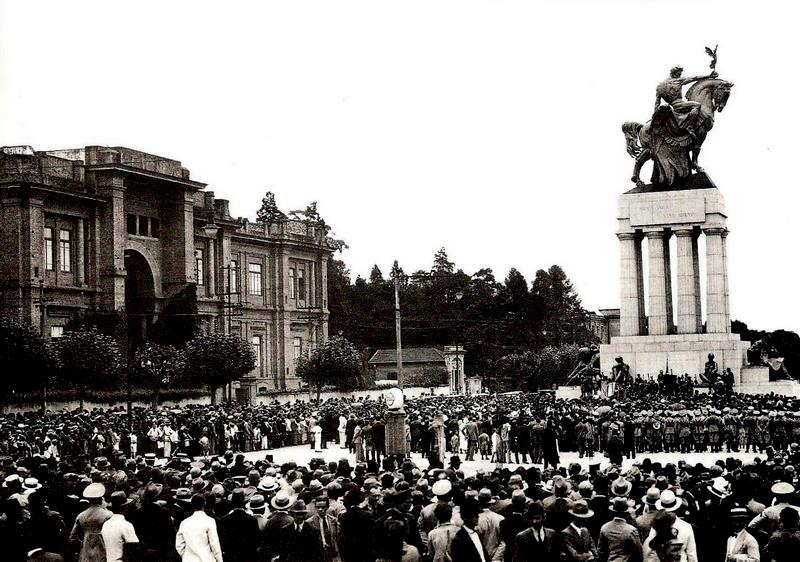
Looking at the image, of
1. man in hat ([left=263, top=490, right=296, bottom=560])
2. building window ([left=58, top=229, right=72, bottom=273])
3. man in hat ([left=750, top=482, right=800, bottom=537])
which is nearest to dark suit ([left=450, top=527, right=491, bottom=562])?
man in hat ([left=263, top=490, right=296, bottom=560])

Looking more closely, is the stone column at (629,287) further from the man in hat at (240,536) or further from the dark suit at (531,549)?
the dark suit at (531,549)

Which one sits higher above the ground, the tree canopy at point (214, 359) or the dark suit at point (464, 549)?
the tree canopy at point (214, 359)

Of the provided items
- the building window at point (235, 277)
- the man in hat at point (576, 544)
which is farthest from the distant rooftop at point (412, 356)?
the man in hat at point (576, 544)

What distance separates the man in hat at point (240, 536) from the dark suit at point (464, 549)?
93.1 inches

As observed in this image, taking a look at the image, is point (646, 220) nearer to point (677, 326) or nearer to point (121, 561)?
point (677, 326)

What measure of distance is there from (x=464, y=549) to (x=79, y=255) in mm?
54436

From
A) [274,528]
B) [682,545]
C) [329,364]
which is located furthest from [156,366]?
[682,545]

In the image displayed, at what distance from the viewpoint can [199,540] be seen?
1108cm

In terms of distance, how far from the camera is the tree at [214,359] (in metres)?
59.1

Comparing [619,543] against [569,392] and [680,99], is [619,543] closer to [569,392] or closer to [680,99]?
[569,392]

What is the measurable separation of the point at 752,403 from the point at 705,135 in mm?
19946

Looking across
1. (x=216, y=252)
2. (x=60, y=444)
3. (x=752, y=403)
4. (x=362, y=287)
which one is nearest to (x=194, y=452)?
(x=60, y=444)

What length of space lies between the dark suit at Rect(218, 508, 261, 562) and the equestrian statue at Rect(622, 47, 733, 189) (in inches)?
1782

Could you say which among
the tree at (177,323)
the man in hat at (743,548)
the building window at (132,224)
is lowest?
the man in hat at (743,548)
